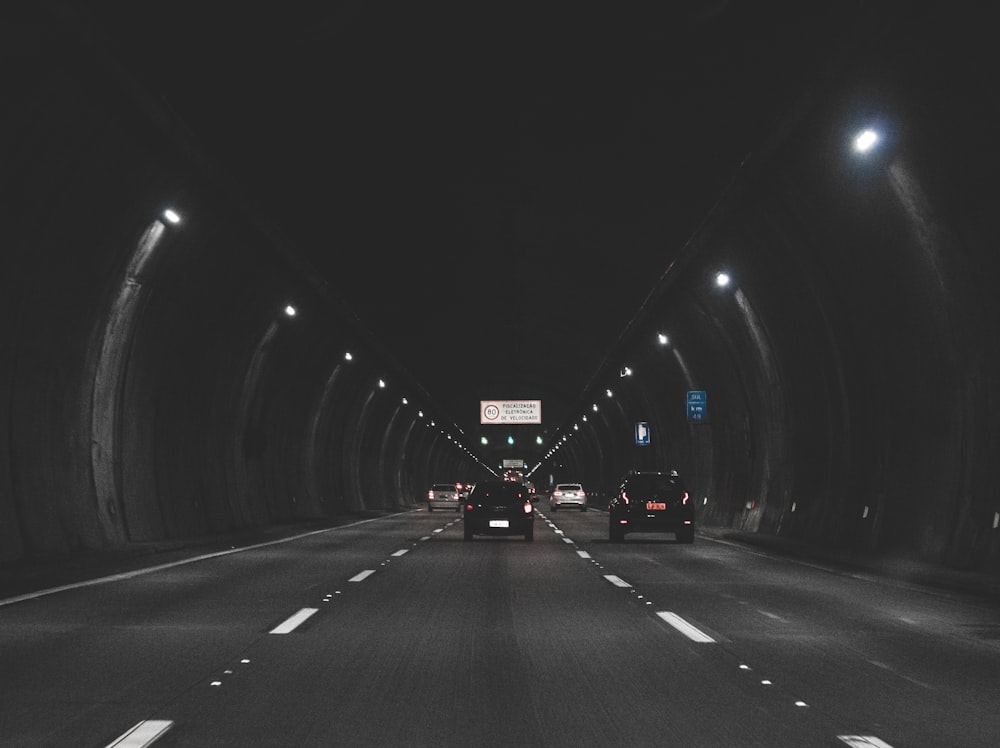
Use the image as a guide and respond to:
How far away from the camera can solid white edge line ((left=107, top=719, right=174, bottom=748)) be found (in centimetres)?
718

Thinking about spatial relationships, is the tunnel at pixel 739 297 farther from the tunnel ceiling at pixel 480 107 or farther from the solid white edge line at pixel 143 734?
the solid white edge line at pixel 143 734

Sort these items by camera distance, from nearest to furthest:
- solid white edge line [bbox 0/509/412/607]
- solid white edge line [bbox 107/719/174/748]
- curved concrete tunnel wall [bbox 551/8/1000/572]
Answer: solid white edge line [bbox 107/719/174/748] → solid white edge line [bbox 0/509/412/607] → curved concrete tunnel wall [bbox 551/8/1000/572]

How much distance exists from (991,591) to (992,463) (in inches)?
149

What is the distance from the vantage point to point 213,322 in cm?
3294

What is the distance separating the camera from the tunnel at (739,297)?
17.9 m

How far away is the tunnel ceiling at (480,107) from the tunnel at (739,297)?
24.3 inches

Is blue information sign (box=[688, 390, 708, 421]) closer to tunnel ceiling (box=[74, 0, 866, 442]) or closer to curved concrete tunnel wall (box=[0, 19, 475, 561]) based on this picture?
tunnel ceiling (box=[74, 0, 866, 442])

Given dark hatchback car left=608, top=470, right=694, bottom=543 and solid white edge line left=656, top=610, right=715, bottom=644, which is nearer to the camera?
solid white edge line left=656, top=610, right=715, bottom=644

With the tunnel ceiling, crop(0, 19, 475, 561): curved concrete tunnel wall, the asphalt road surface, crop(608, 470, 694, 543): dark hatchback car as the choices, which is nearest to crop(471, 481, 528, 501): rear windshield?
crop(608, 470, 694, 543): dark hatchback car

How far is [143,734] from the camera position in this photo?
747 centimetres

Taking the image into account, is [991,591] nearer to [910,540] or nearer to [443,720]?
[910,540]

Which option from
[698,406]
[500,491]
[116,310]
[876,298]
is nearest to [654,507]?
[500,491]

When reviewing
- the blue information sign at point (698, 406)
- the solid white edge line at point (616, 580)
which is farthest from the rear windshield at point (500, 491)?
the solid white edge line at point (616, 580)

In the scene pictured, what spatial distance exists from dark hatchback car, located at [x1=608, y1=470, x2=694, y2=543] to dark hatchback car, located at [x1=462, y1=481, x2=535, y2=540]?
85.8 inches
